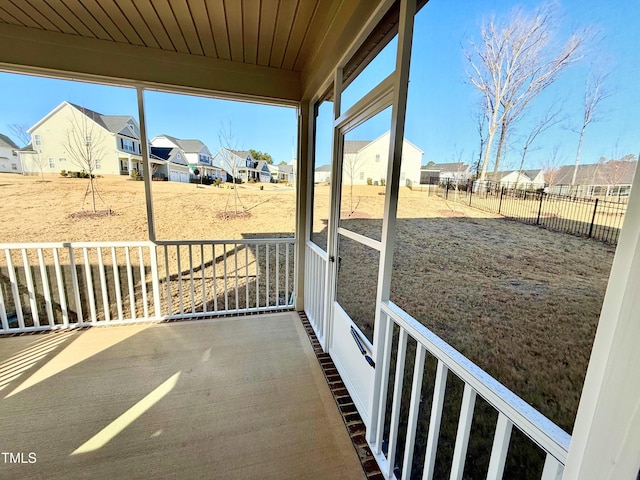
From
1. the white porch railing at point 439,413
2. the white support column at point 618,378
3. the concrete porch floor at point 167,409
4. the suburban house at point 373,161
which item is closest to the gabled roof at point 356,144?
the suburban house at point 373,161

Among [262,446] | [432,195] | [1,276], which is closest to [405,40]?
[432,195]

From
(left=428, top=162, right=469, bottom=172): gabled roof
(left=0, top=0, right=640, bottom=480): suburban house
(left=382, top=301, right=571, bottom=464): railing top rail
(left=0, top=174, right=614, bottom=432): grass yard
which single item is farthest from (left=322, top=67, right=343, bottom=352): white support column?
(left=382, top=301, right=571, bottom=464): railing top rail

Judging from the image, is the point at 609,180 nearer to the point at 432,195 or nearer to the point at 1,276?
the point at 432,195

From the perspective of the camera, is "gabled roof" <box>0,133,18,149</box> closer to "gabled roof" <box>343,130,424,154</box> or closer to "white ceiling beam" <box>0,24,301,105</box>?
"white ceiling beam" <box>0,24,301,105</box>

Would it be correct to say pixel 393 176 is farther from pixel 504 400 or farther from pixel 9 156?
pixel 9 156

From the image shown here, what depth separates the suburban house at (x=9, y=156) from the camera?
240 cm

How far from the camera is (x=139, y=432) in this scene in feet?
5.24

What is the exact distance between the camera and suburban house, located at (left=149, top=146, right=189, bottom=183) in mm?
2717

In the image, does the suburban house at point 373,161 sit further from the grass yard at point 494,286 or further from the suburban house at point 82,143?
the suburban house at point 82,143

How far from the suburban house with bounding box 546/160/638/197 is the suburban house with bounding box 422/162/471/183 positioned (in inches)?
12.5

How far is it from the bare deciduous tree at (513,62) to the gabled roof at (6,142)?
11.7 feet

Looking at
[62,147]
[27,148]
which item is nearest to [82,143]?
[62,147]

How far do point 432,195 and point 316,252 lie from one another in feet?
5.17

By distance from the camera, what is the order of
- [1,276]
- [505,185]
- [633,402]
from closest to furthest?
[633,402]
[505,185]
[1,276]
